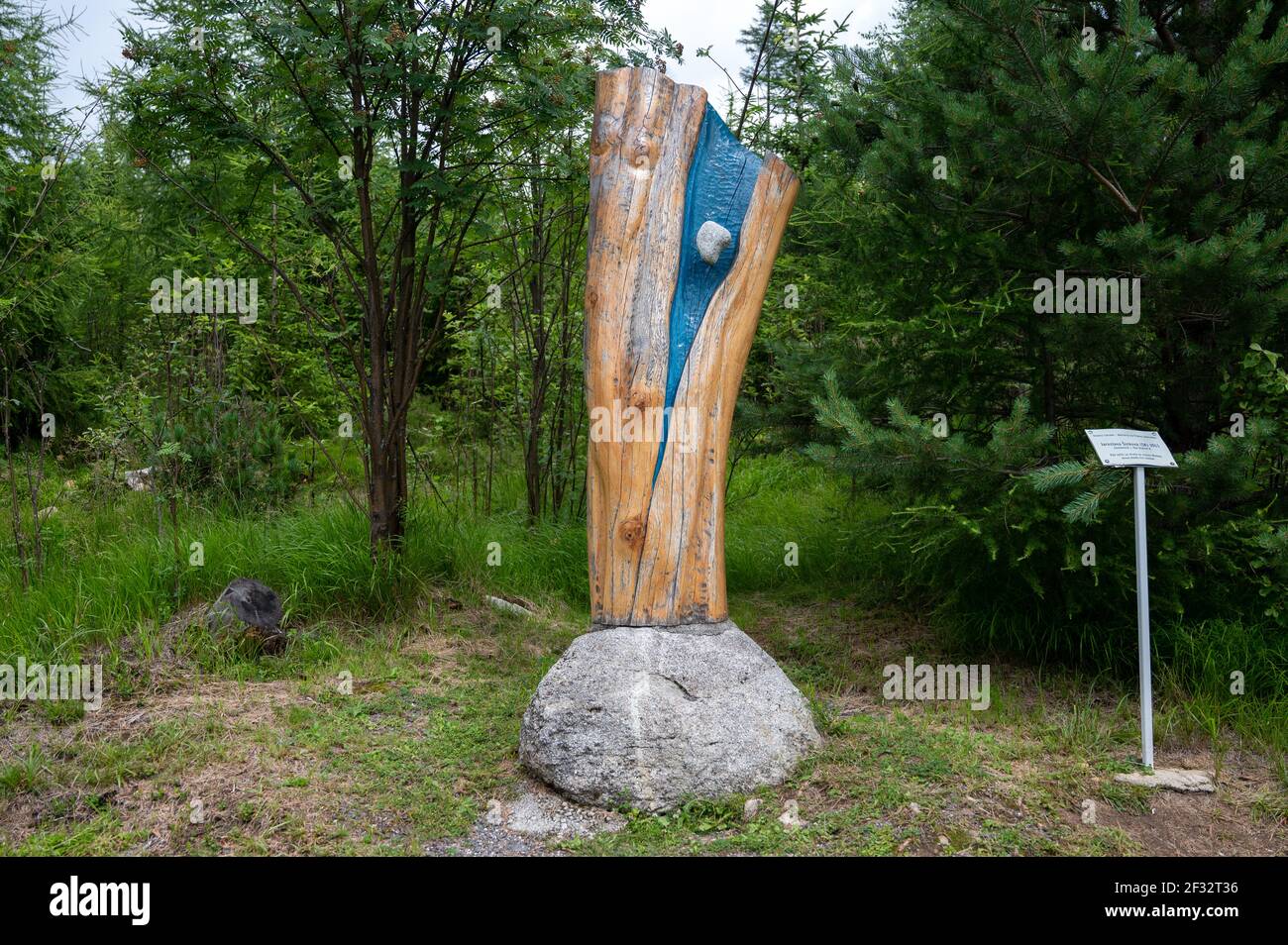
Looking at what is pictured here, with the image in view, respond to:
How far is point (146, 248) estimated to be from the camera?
8633 mm

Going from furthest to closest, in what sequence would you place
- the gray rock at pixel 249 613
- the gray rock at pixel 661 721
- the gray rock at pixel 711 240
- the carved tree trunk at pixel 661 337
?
the gray rock at pixel 249 613
the gray rock at pixel 711 240
the carved tree trunk at pixel 661 337
the gray rock at pixel 661 721

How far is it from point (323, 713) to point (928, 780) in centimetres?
261

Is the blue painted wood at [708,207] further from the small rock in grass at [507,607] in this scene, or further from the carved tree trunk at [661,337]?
the small rock in grass at [507,607]

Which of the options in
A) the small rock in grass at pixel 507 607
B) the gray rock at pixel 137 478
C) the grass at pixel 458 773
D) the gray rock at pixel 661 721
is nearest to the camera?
the grass at pixel 458 773

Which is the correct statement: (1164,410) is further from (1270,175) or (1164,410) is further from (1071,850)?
(1071,850)

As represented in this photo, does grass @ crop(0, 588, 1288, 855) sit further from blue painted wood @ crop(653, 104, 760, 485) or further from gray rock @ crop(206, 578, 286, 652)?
blue painted wood @ crop(653, 104, 760, 485)

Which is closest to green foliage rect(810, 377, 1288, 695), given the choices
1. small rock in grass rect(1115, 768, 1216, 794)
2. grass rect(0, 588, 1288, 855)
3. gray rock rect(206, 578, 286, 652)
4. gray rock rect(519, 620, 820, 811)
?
A: grass rect(0, 588, 1288, 855)

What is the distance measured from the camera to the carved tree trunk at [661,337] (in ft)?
13.1

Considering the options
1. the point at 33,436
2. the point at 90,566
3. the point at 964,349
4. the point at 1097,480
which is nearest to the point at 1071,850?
the point at 1097,480

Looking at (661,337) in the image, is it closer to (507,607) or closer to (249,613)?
(507,607)

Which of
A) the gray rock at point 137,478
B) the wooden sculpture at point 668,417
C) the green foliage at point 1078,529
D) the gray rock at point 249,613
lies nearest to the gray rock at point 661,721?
the wooden sculpture at point 668,417

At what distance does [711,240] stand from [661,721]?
202 cm

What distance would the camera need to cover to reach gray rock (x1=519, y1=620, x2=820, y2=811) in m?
3.55

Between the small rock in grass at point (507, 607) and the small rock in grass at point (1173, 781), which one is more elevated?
the small rock in grass at point (507, 607)
